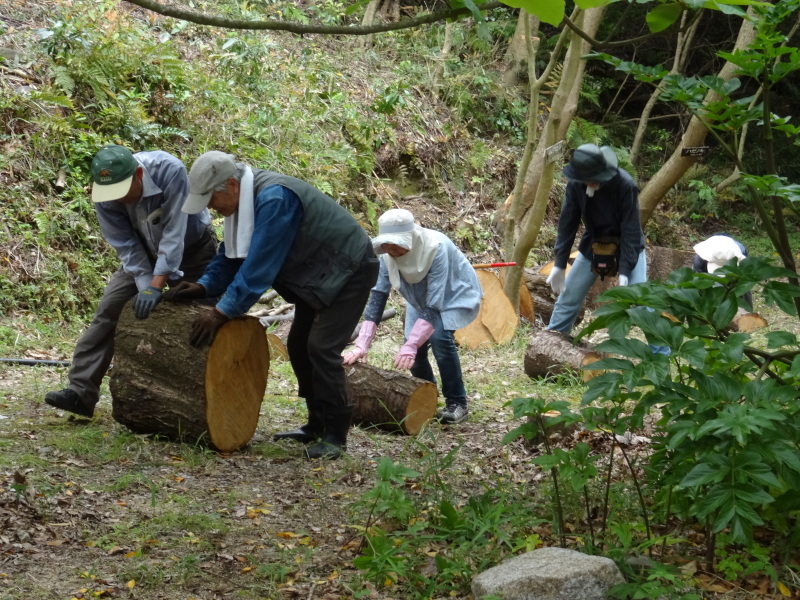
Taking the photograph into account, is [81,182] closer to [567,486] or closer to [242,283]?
[242,283]

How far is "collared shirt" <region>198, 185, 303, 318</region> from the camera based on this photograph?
4520mm

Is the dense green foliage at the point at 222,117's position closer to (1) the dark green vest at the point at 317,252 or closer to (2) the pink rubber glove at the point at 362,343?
(2) the pink rubber glove at the point at 362,343

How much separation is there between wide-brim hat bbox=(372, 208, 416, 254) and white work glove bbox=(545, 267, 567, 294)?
2255 millimetres

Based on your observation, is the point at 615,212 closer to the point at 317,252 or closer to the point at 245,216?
the point at 317,252

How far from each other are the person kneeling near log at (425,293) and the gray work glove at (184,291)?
115cm

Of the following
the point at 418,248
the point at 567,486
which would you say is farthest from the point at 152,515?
the point at 418,248

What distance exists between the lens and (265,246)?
4.52 metres

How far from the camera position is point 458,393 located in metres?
6.13

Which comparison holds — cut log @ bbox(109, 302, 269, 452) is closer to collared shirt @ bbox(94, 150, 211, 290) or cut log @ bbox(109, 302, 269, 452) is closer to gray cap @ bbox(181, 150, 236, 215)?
collared shirt @ bbox(94, 150, 211, 290)

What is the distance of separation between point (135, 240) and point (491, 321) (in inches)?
192

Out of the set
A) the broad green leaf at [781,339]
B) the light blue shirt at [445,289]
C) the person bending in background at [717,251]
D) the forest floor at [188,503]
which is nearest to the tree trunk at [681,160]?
the person bending in background at [717,251]

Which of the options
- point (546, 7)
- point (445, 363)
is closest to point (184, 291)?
point (445, 363)

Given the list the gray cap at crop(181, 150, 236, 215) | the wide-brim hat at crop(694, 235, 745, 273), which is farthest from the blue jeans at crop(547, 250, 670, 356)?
the gray cap at crop(181, 150, 236, 215)

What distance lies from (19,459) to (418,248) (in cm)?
270
